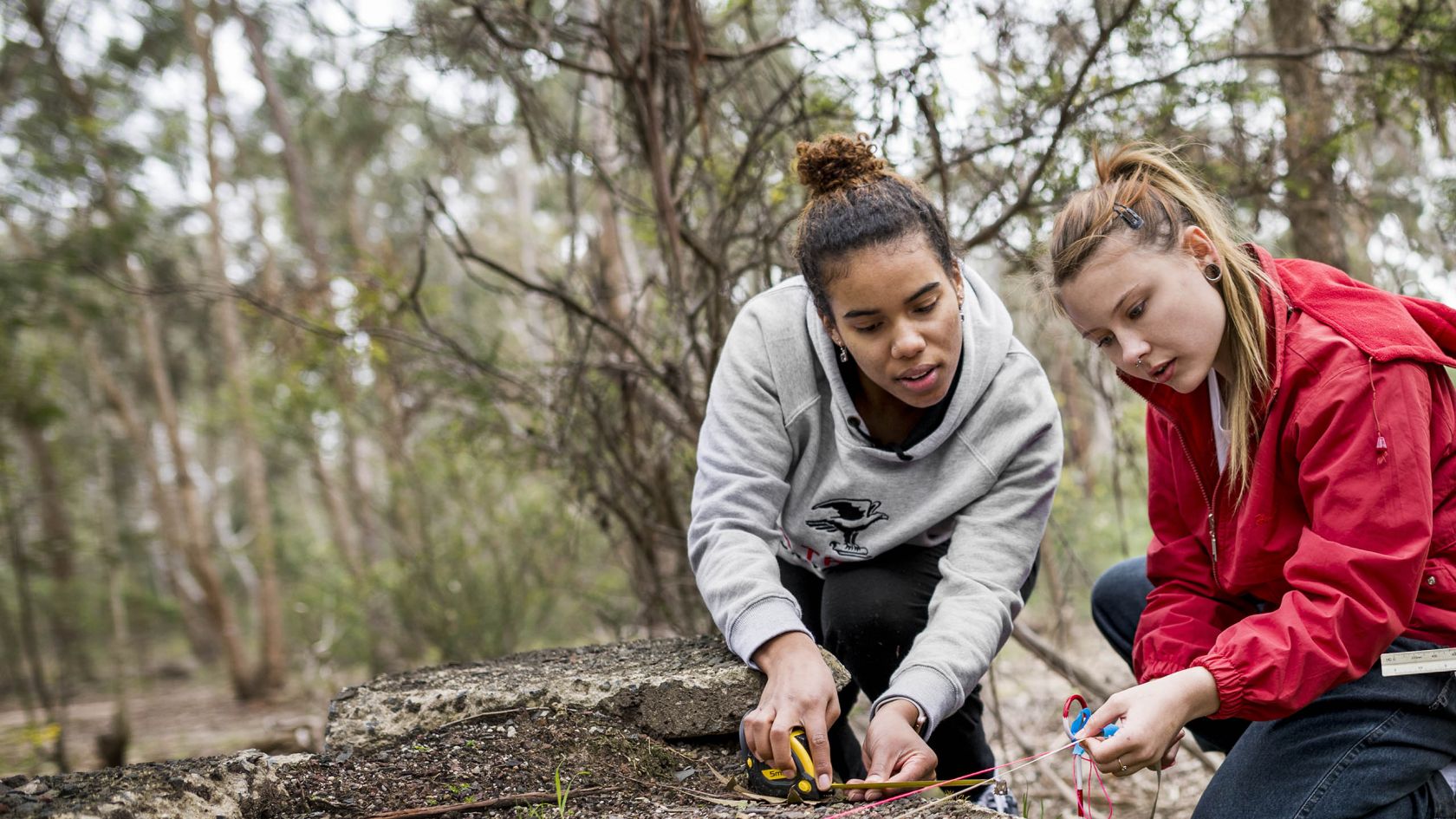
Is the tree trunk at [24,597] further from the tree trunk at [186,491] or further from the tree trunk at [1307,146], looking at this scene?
the tree trunk at [1307,146]

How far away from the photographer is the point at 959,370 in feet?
7.72

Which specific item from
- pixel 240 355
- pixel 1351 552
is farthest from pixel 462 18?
pixel 240 355

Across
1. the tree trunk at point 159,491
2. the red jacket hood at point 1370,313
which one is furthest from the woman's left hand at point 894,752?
the tree trunk at point 159,491

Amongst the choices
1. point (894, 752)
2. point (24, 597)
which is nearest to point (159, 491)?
point (24, 597)

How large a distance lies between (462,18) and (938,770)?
3.06m

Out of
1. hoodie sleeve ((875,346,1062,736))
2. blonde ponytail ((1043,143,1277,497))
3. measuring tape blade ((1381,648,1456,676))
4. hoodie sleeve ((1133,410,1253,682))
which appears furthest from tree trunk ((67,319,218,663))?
measuring tape blade ((1381,648,1456,676))

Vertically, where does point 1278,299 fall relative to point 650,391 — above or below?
below

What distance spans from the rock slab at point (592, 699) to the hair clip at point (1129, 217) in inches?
42.7

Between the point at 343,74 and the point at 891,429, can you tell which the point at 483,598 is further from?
the point at 891,429

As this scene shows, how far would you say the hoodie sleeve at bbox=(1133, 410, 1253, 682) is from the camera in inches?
82.4

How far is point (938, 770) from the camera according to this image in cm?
250

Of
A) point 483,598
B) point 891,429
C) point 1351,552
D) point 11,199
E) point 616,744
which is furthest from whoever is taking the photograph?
point 11,199

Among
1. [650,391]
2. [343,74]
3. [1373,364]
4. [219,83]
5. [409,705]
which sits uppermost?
[219,83]

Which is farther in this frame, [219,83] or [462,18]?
[219,83]
